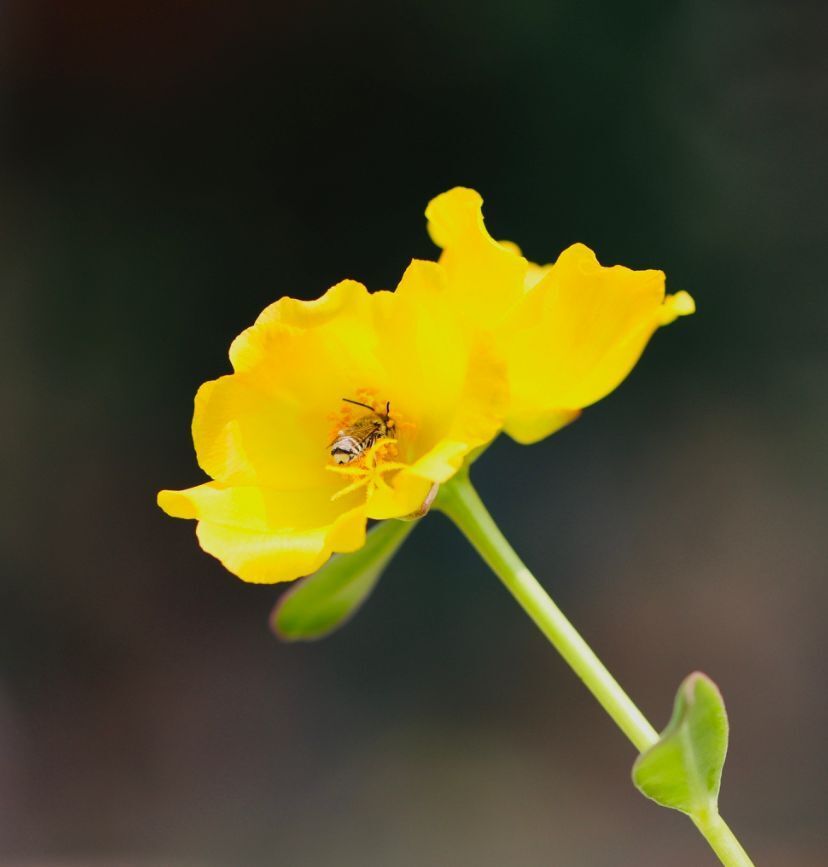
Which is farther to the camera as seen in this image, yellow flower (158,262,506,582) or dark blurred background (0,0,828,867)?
dark blurred background (0,0,828,867)

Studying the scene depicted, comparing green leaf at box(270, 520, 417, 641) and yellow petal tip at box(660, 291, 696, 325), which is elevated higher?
green leaf at box(270, 520, 417, 641)

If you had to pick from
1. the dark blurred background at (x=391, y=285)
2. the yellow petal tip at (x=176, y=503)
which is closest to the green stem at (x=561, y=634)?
the yellow petal tip at (x=176, y=503)

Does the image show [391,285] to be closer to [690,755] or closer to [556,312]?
[556,312]

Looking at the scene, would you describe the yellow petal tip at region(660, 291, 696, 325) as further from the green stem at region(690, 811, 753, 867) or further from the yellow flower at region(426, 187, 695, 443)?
the green stem at region(690, 811, 753, 867)

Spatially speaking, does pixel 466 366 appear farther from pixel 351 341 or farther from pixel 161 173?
pixel 161 173

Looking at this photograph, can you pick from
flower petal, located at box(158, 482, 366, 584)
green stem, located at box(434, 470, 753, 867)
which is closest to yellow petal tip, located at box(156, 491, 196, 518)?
flower petal, located at box(158, 482, 366, 584)

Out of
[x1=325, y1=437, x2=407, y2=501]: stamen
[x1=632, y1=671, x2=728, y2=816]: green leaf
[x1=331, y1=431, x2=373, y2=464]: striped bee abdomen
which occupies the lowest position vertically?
[x1=632, y1=671, x2=728, y2=816]: green leaf

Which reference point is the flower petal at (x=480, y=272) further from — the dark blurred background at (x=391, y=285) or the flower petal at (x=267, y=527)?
the dark blurred background at (x=391, y=285)

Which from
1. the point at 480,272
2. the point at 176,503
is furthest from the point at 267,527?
the point at 480,272
